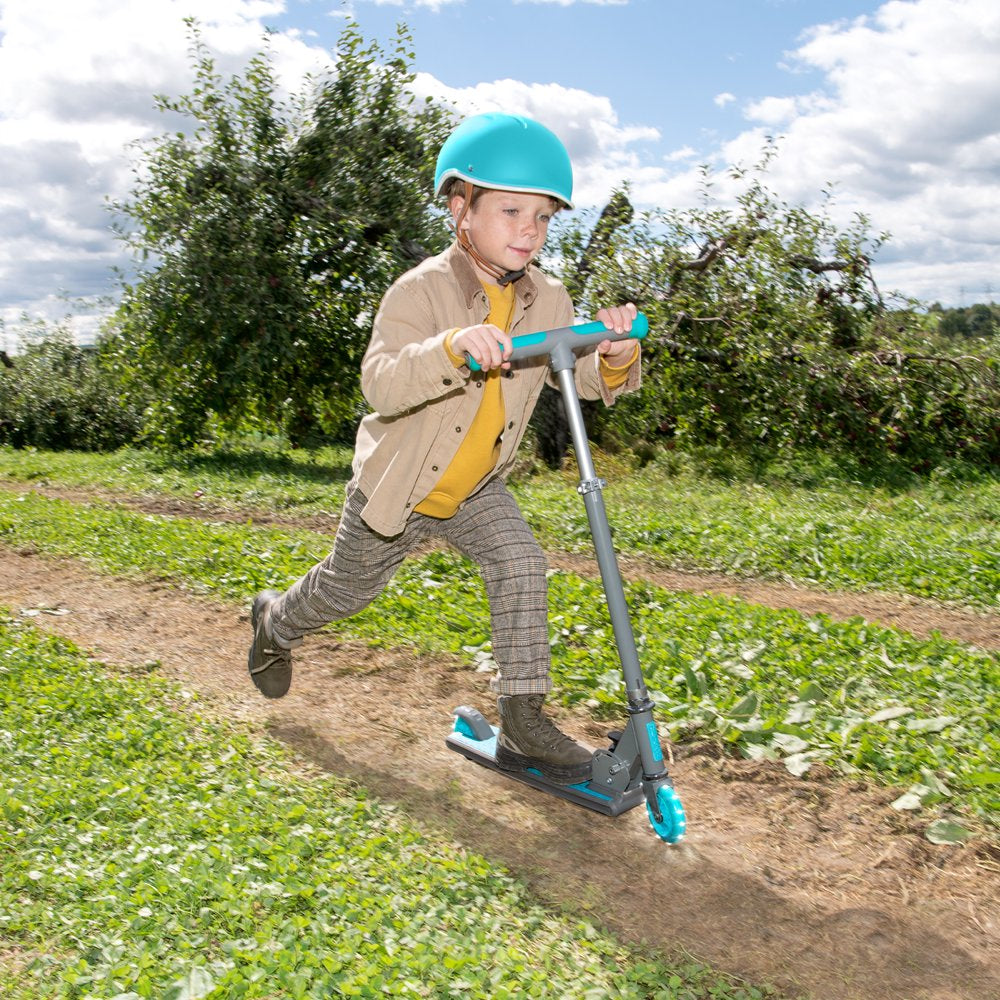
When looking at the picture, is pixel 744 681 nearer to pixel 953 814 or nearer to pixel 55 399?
pixel 953 814

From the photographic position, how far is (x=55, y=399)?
778 inches

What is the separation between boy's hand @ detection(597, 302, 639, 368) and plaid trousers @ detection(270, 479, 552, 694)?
643mm

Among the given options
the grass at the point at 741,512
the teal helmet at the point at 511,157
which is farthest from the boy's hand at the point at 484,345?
the grass at the point at 741,512

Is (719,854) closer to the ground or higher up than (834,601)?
closer to the ground

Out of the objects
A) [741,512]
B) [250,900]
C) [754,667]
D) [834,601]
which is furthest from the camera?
[741,512]

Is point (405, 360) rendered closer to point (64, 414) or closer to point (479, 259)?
point (479, 259)

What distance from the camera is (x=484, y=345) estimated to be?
120 inches

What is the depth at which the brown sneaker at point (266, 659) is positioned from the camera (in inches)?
176

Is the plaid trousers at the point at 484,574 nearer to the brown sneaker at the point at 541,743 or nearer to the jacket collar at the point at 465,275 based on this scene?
the brown sneaker at the point at 541,743

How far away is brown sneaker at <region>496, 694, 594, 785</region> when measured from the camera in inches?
145

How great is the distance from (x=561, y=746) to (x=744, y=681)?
4.00ft

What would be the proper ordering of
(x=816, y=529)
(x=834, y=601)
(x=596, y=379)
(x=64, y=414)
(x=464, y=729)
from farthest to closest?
(x=64, y=414)
(x=816, y=529)
(x=834, y=601)
(x=464, y=729)
(x=596, y=379)

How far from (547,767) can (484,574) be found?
715 millimetres

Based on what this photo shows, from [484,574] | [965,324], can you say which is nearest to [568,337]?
[484,574]
